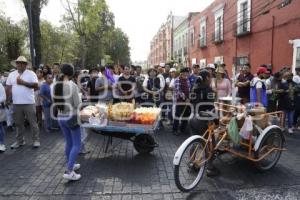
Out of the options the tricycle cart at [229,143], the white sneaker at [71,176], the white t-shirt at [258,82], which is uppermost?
the white t-shirt at [258,82]

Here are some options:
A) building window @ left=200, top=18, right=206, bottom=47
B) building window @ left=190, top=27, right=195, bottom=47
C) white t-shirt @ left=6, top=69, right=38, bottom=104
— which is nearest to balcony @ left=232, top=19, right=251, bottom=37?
building window @ left=200, top=18, right=206, bottom=47

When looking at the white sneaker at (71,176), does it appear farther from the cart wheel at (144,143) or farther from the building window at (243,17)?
the building window at (243,17)

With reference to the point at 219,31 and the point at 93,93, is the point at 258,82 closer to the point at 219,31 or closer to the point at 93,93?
the point at 93,93

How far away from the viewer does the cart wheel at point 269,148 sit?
579 cm

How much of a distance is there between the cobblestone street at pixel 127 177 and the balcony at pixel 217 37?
653 inches

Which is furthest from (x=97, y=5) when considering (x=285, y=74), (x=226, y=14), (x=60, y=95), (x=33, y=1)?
Result: (x=60, y=95)

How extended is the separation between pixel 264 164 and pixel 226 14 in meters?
17.5

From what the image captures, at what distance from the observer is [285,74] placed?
9.30 m

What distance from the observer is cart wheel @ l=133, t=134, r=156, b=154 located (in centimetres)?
685

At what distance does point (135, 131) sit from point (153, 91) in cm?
344

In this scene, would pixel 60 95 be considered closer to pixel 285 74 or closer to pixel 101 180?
pixel 101 180

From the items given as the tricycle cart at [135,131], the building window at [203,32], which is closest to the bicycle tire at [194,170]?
the tricycle cart at [135,131]

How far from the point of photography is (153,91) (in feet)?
31.8

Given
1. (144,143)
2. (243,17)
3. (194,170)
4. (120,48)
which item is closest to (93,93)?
(144,143)
